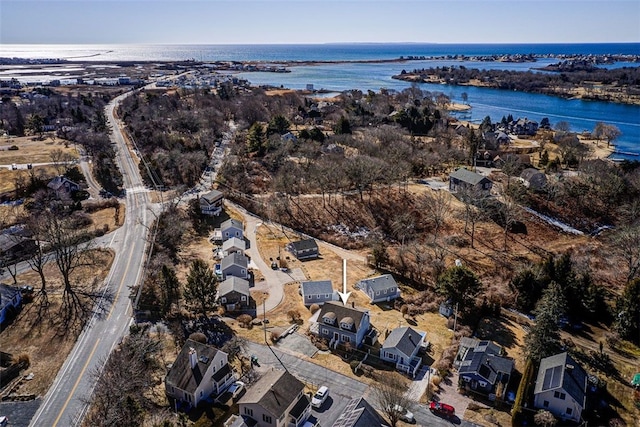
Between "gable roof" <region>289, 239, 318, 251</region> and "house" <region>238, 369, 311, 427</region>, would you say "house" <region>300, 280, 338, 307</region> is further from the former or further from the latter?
"house" <region>238, 369, 311, 427</region>

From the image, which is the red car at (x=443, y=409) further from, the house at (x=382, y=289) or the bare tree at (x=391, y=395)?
the house at (x=382, y=289)

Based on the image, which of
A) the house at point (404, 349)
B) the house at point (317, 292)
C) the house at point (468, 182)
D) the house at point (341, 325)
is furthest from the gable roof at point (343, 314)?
the house at point (468, 182)

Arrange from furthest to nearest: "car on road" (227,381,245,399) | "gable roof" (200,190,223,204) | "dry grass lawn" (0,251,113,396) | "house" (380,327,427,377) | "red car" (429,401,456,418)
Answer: "gable roof" (200,190,223,204)
"house" (380,327,427,377)
"dry grass lawn" (0,251,113,396)
"car on road" (227,381,245,399)
"red car" (429,401,456,418)

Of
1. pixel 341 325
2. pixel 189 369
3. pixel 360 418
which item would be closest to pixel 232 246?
pixel 341 325

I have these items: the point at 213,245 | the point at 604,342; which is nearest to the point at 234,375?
the point at 213,245

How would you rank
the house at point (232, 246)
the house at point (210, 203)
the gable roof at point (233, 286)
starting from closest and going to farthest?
the gable roof at point (233, 286) → the house at point (232, 246) → the house at point (210, 203)

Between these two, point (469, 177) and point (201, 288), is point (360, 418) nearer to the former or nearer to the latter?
point (201, 288)

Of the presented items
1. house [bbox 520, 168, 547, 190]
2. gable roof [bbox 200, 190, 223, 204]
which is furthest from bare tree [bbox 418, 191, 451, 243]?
gable roof [bbox 200, 190, 223, 204]
